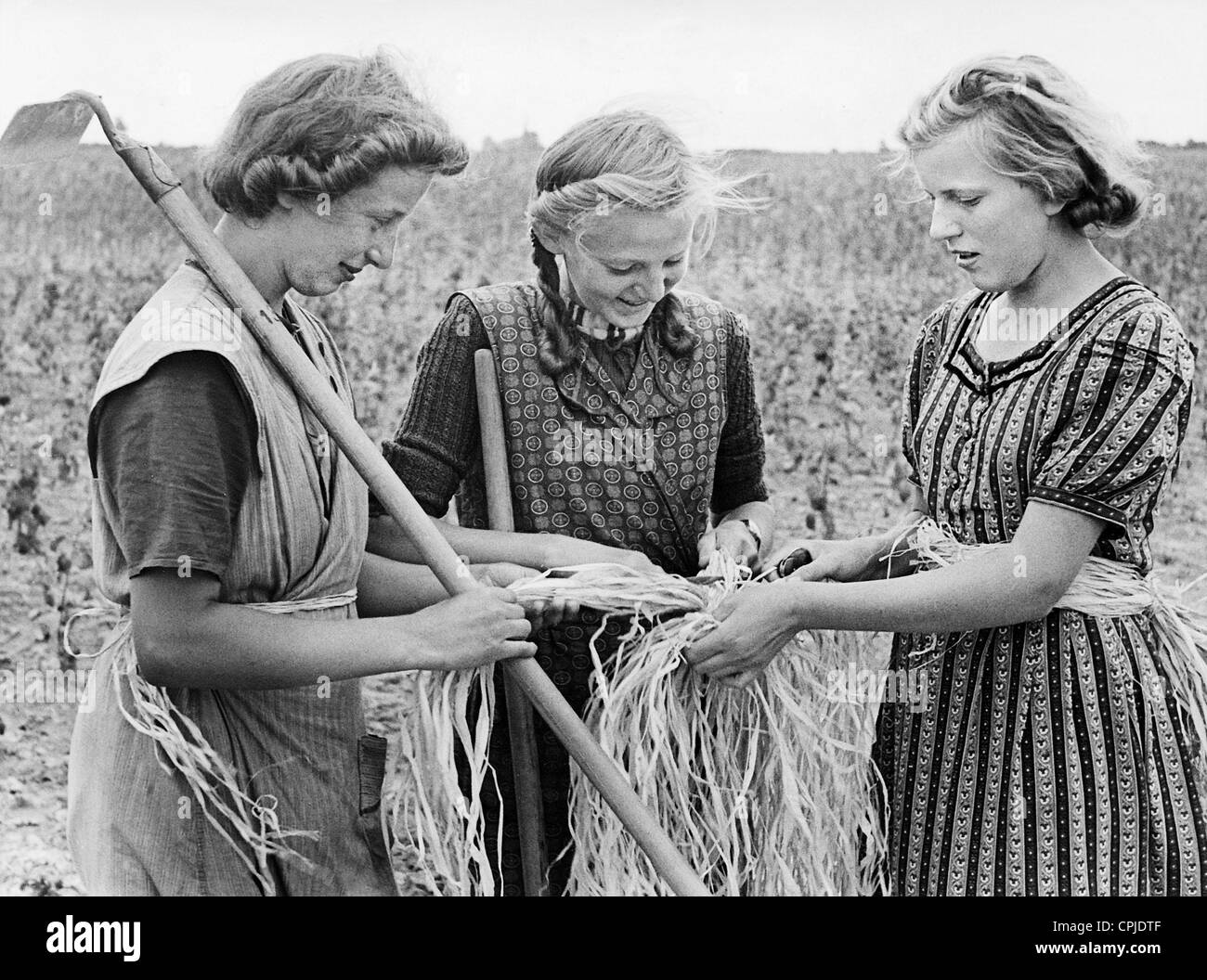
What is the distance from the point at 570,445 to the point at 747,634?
18.1 inches

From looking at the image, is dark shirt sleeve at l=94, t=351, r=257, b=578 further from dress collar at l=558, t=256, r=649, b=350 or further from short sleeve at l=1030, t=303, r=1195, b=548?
short sleeve at l=1030, t=303, r=1195, b=548

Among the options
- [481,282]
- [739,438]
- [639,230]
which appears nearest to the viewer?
[639,230]

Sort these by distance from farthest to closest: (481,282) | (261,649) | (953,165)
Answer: (481,282), (953,165), (261,649)

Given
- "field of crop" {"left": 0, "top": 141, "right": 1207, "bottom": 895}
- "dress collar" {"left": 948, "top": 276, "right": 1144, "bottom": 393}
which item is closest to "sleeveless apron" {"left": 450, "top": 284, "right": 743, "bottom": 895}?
"dress collar" {"left": 948, "top": 276, "right": 1144, "bottom": 393}

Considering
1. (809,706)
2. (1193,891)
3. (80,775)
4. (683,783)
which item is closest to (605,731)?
(683,783)

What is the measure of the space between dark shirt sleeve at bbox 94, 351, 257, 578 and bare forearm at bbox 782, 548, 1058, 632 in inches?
36.7

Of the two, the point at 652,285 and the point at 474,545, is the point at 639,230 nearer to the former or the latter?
the point at 652,285

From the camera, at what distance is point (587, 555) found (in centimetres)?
236

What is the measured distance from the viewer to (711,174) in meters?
2.30

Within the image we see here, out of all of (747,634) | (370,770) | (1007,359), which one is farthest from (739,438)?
(370,770)
